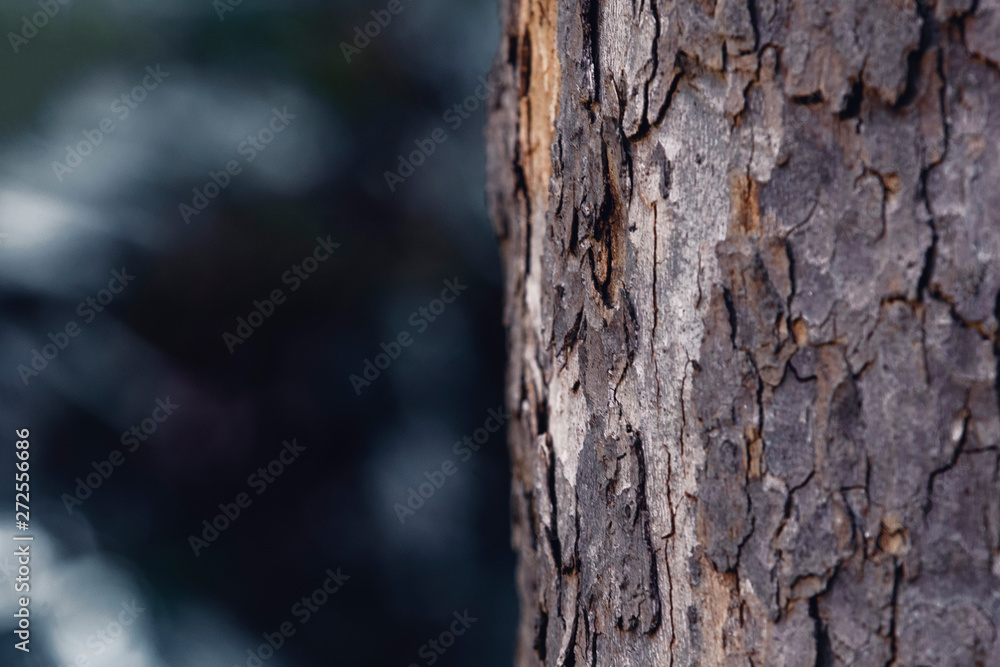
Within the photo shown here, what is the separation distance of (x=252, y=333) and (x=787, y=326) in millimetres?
1776

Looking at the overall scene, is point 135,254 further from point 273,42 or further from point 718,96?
point 718,96

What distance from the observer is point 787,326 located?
0.50 meters

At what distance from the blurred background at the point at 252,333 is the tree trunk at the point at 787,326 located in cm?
151

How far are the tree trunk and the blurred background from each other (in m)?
1.51

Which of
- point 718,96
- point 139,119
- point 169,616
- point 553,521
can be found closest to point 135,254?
point 139,119

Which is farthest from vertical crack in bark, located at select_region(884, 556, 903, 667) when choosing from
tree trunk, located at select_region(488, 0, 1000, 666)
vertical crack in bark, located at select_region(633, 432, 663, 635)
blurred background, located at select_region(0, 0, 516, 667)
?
blurred background, located at select_region(0, 0, 516, 667)

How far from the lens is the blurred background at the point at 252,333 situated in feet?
6.23

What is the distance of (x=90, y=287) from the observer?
6.32 feet

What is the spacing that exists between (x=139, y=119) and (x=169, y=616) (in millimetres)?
1406

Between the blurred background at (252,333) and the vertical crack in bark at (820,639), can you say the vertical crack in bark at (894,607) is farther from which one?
the blurred background at (252,333)

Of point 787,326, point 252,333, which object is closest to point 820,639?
point 787,326

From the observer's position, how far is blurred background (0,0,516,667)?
6.23 ft

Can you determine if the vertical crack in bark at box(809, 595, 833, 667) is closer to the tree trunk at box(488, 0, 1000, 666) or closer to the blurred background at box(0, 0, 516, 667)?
the tree trunk at box(488, 0, 1000, 666)

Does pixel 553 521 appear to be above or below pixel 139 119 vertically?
above
